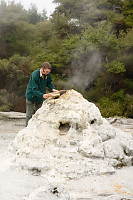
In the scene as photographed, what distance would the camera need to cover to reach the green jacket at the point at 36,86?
167 inches

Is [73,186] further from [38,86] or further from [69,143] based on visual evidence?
[38,86]

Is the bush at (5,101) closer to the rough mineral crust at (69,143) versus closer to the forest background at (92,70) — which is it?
the forest background at (92,70)

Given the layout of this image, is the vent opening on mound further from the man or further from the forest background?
the forest background

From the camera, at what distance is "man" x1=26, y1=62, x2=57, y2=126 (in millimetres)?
4207

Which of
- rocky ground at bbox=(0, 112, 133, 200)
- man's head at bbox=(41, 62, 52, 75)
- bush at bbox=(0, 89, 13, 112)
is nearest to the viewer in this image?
rocky ground at bbox=(0, 112, 133, 200)

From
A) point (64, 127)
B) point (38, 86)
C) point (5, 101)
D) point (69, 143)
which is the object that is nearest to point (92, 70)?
point (5, 101)

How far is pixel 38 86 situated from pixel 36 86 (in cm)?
17

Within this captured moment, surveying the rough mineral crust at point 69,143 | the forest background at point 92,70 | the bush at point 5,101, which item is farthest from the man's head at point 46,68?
the bush at point 5,101

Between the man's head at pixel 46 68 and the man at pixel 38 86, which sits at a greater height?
the man's head at pixel 46 68

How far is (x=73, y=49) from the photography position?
635 inches

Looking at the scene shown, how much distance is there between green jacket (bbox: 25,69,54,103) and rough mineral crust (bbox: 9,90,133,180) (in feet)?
0.91

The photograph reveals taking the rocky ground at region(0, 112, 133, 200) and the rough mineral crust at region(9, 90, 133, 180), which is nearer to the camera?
the rocky ground at region(0, 112, 133, 200)

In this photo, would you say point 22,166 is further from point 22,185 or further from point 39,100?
point 39,100

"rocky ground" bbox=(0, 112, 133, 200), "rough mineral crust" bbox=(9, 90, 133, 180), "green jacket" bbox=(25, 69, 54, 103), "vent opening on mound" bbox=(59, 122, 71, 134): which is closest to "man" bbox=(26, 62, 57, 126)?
"green jacket" bbox=(25, 69, 54, 103)
